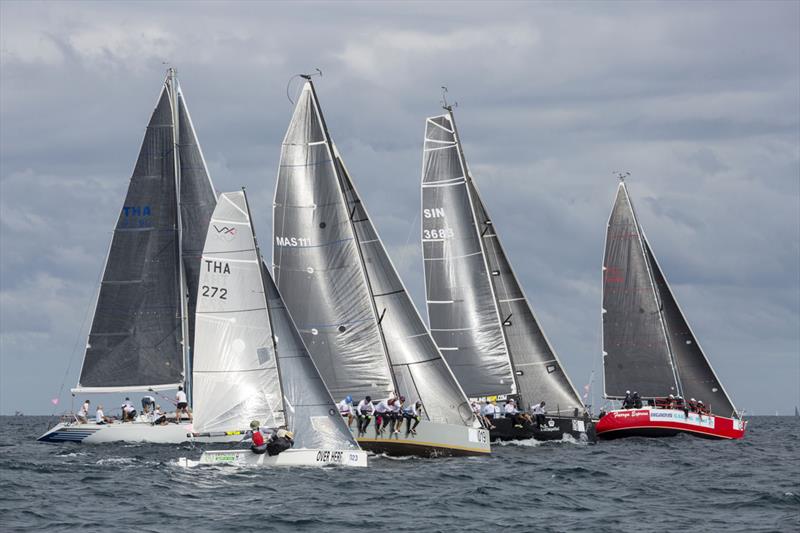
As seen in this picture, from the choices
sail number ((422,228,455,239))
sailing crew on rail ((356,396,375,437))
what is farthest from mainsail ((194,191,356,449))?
sail number ((422,228,455,239))

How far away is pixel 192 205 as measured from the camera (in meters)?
58.0

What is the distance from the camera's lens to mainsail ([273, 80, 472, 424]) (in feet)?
146

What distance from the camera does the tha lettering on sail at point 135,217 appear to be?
188 ft

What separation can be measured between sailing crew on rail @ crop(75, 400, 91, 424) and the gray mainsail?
1039mm

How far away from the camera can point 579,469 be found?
41.2 metres

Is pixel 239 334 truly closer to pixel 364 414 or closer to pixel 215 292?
pixel 215 292

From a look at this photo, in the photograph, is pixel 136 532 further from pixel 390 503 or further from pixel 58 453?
pixel 58 453

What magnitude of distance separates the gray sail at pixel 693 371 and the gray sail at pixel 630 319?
0.64 metres

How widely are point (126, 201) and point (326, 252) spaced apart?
15.4m

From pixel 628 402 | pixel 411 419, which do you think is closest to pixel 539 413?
pixel 628 402

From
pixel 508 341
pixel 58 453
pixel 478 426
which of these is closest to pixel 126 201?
pixel 58 453

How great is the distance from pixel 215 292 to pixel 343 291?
7.26 m

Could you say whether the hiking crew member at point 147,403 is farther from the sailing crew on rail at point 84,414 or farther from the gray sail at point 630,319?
the gray sail at point 630,319

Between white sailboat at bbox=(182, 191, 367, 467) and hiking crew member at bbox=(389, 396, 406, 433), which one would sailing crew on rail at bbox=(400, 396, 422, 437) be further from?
white sailboat at bbox=(182, 191, 367, 467)
